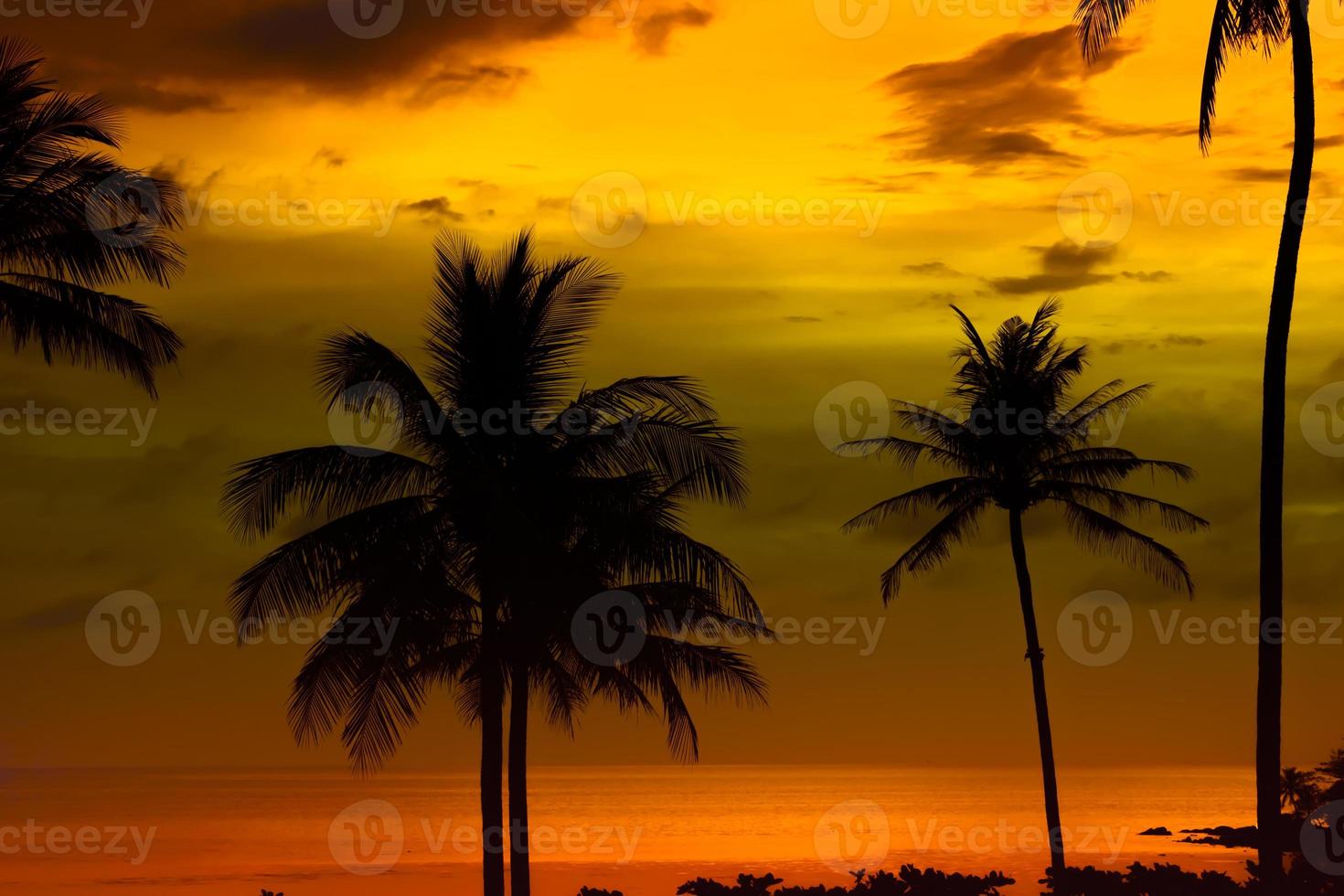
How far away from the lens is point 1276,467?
19422 millimetres

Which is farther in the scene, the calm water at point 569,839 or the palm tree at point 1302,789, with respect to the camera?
the calm water at point 569,839

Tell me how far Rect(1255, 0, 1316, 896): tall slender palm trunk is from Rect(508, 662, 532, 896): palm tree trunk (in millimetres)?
10618

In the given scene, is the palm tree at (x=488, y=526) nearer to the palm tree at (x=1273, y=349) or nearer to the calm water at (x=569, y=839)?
the palm tree at (x=1273, y=349)

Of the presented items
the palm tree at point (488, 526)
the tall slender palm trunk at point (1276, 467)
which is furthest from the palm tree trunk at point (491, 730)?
the tall slender palm trunk at point (1276, 467)

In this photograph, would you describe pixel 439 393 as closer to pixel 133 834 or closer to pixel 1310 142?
pixel 1310 142

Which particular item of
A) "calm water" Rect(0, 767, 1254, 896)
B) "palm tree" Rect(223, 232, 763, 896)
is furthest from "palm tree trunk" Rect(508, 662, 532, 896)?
"calm water" Rect(0, 767, 1254, 896)

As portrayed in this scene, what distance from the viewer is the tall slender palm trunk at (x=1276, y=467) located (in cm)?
1888

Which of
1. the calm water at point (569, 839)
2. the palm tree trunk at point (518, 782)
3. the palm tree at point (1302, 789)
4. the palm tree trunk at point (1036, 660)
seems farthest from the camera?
the calm water at point (569, 839)

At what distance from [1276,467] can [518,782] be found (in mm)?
11869

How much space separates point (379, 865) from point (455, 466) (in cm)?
5156

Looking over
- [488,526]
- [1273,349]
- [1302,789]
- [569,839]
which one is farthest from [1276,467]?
[569,839]

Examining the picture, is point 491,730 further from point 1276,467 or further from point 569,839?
point 569,839

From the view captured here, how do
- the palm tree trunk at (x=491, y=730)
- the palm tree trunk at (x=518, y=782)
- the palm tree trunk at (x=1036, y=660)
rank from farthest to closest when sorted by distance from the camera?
1. the palm tree trunk at (x=1036, y=660)
2. the palm tree trunk at (x=518, y=782)
3. the palm tree trunk at (x=491, y=730)

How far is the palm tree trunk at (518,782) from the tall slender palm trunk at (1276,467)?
34.8 ft
